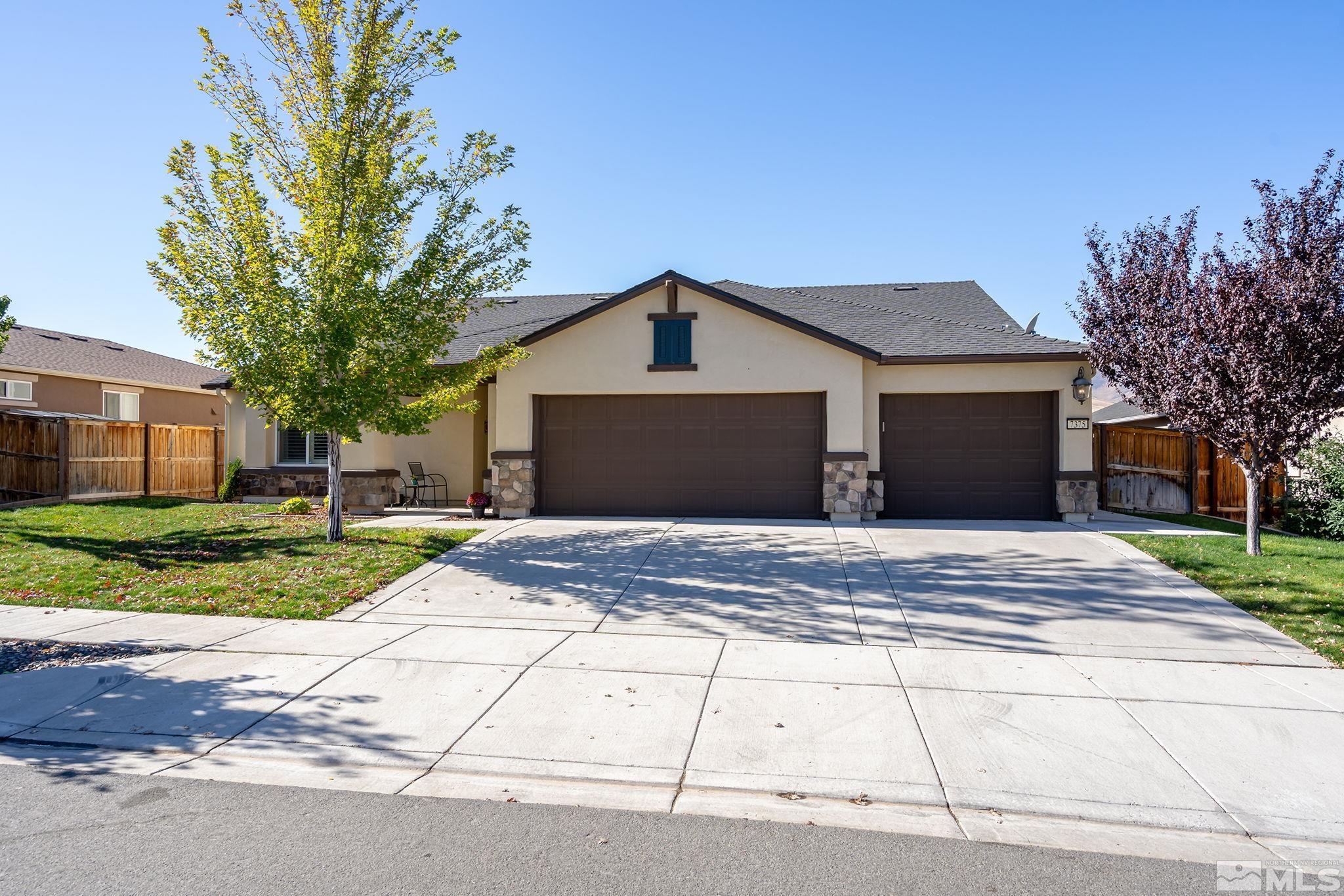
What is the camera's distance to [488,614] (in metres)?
7.85

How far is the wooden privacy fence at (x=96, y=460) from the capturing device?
16.5 meters

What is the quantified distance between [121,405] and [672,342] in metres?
21.3

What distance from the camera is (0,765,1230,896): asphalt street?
3.24m

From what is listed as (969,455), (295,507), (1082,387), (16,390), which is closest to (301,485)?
(295,507)

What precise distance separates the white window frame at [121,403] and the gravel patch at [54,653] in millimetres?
20887

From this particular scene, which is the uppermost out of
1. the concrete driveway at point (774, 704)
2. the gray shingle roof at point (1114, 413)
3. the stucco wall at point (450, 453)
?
the gray shingle roof at point (1114, 413)

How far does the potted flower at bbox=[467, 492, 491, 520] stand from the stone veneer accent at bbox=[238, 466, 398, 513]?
2.55 meters

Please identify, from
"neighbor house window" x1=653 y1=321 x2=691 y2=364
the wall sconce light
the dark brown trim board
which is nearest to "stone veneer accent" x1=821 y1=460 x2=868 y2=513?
the dark brown trim board

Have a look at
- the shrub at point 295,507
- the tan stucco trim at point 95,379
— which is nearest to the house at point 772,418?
the shrub at point 295,507

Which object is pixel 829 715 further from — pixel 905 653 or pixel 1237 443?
pixel 1237 443

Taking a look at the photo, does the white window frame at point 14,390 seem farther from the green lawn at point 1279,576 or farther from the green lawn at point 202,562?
the green lawn at point 1279,576

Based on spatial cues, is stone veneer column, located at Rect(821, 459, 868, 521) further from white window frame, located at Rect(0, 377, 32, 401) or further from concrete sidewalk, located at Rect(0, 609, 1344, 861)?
white window frame, located at Rect(0, 377, 32, 401)

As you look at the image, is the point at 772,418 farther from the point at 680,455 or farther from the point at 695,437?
the point at 680,455

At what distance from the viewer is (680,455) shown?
1391 cm
